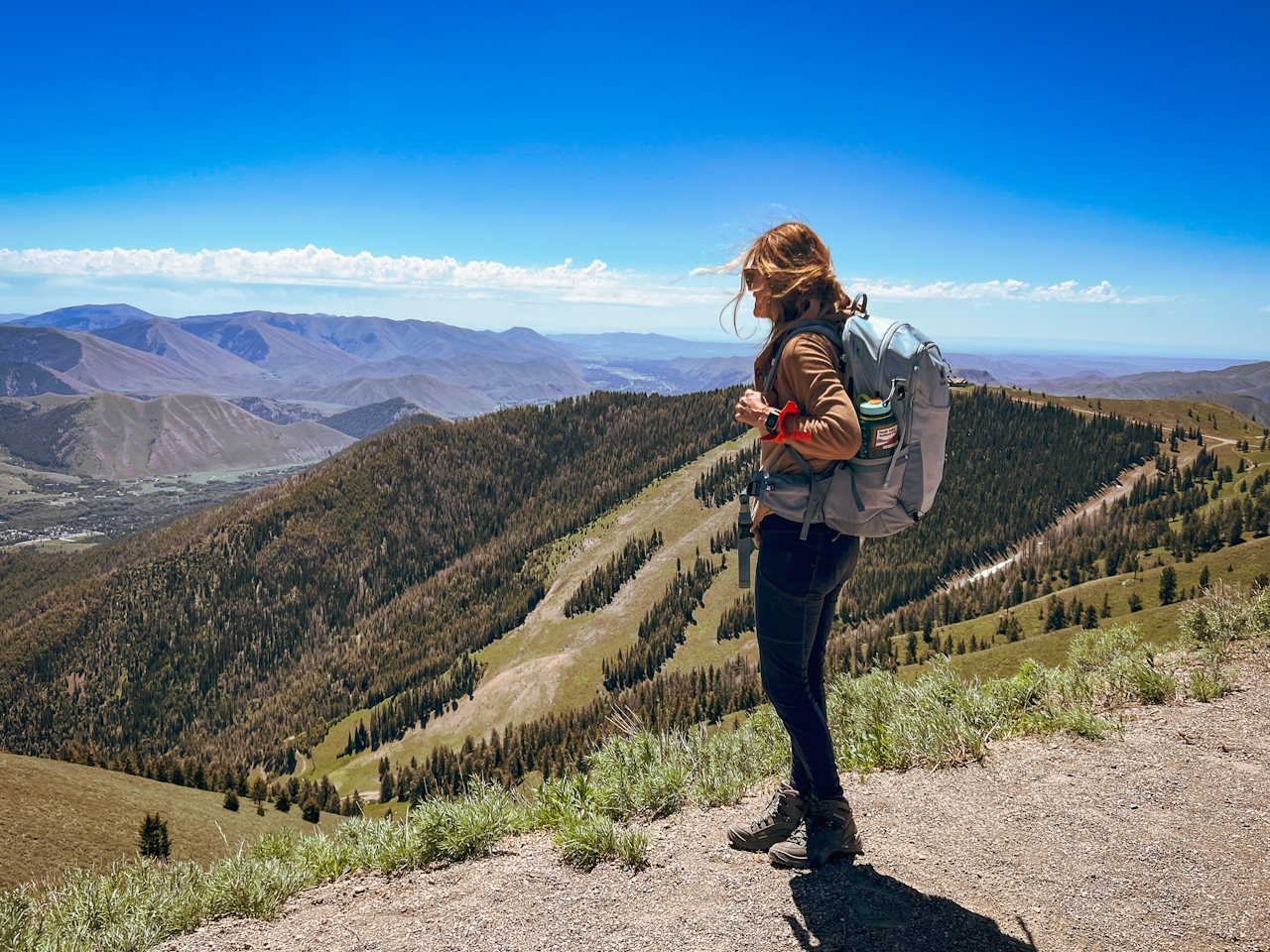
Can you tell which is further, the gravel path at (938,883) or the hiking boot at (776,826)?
the hiking boot at (776,826)

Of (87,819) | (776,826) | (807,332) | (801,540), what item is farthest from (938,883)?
(87,819)

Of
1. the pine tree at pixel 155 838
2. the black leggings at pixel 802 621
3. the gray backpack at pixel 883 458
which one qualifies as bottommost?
the pine tree at pixel 155 838

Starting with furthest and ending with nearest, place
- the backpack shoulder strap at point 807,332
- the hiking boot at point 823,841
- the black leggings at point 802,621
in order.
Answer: the hiking boot at point 823,841 → the black leggings at point 802,621 → the backpack shoulder strap at point 807,332

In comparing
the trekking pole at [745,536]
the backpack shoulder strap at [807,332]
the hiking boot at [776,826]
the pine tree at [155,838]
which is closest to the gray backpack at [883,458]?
the backpack shoulder strap at [807,332]

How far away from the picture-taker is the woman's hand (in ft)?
17.5

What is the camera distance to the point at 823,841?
5.81m

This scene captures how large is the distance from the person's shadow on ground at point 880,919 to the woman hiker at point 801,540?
0.99 ft

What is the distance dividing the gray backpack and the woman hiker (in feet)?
0.55

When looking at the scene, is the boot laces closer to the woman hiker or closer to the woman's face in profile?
the woman hiker

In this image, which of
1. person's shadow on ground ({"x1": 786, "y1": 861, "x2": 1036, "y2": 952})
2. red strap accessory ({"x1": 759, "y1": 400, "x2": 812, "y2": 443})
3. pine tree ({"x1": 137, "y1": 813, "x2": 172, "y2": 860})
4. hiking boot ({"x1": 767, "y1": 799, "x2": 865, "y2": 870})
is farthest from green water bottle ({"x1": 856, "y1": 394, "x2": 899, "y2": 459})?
pine tree ({"x1": 137, "y1": 813, "x2": 172, "y2": 860})

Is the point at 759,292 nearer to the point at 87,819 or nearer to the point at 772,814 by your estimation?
the point at 772,814

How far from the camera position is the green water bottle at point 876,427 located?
489cm

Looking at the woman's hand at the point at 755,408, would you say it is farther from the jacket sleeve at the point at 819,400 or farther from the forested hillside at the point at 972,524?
the forested hillside at the point at 972,524

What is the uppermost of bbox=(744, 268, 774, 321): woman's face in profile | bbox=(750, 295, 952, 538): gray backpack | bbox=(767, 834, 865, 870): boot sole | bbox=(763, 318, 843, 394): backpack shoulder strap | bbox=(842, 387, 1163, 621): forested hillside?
bbox=(744, 268, 774, 321): woman's face in profile
